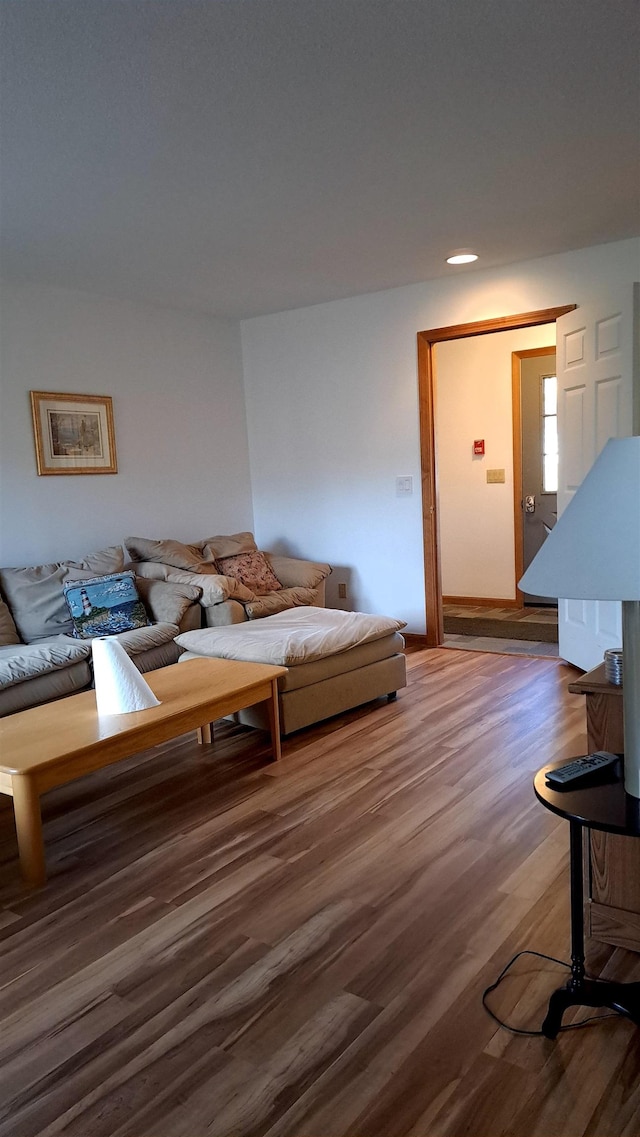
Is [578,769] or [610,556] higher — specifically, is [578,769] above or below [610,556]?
below

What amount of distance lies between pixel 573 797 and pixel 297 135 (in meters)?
2.42

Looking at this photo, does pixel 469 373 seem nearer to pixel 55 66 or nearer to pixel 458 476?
pixel 458 476

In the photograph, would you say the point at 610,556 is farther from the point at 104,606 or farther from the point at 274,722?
the point at 104,606

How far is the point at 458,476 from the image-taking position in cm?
689

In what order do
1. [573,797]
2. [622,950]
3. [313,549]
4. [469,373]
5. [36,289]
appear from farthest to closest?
[469,373]
[313,549]
[36,289]
[622,950]
[573,797]

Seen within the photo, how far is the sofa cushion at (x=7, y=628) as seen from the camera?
4055mm

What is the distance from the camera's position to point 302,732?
380 cm

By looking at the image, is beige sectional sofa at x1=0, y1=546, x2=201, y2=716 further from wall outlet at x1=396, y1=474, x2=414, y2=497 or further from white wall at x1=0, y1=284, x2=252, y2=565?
wall outlet at x1=396, y1=474, x2=414, y2=497

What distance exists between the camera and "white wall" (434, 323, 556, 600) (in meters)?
6.59

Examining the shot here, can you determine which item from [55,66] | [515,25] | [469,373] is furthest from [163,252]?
[469,373]

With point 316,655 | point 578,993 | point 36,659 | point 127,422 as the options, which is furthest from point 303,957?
point 127,422

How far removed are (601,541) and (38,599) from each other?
139 inches

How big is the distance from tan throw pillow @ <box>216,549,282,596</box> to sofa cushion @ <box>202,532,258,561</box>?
1.5 inches

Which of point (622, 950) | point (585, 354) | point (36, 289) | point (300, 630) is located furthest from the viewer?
point (36, 289)
